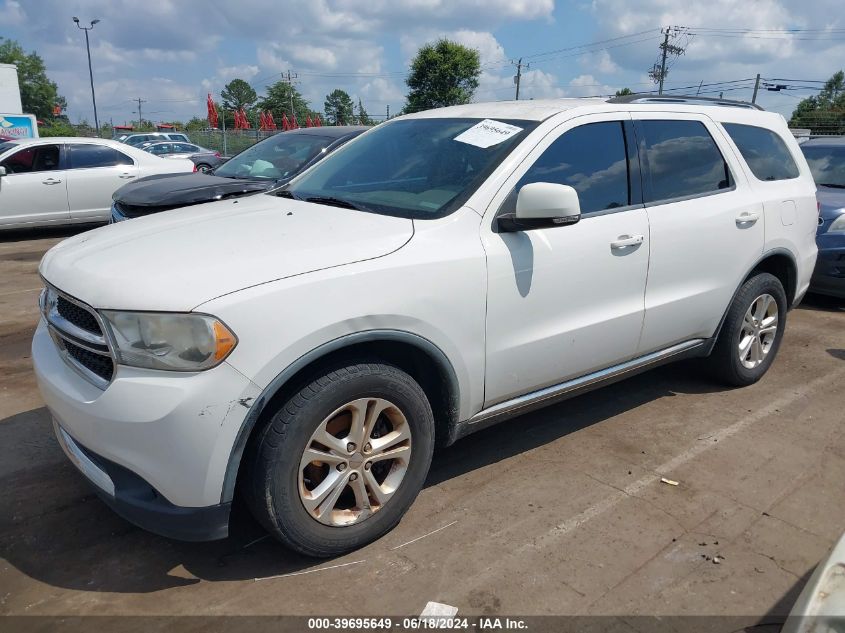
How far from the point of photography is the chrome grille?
2.47 metres

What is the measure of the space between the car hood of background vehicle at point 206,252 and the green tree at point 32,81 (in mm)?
84850

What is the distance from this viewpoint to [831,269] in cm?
697

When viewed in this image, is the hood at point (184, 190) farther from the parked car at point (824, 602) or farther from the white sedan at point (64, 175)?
the parked car at point (824, 602)

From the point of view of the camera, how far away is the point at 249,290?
239 cm

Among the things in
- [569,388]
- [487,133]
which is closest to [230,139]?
[487,133]

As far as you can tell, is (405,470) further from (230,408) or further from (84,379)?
(84,379)

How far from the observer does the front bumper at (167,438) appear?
229cm

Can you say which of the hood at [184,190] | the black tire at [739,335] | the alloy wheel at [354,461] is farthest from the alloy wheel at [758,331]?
the hood at [184,190]

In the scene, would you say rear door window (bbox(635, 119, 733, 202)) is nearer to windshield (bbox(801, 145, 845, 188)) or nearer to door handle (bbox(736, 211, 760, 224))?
door handle (bbox(736, 211, 760, 224))

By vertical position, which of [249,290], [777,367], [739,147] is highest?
[739,147]

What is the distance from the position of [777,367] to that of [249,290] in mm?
4446

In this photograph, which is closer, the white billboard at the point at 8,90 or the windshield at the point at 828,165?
the windshield at the point at 828,165

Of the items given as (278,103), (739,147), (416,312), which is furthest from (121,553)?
(278,103)

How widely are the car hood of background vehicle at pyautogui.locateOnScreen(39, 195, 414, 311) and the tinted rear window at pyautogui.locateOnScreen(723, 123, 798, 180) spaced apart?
2700mm
